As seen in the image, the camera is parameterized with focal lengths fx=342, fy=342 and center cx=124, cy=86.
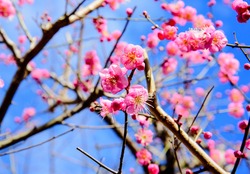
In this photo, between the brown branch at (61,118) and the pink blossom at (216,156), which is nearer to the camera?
the brown branch at (61,118)

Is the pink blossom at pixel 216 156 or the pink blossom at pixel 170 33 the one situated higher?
the pink blossom at pixel 170 33

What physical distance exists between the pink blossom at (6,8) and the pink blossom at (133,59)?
273 centimetres

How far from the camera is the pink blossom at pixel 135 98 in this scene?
1.91 metres

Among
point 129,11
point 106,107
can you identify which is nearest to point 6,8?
point 129,11

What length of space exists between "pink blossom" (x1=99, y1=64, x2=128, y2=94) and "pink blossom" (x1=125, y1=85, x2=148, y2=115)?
0.06 meters

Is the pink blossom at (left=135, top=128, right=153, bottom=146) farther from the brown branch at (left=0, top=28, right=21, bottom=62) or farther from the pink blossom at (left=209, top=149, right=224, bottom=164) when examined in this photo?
the pink blossom at (left=209, top=149, right=224, bottom=164)

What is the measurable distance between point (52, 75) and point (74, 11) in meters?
2.20

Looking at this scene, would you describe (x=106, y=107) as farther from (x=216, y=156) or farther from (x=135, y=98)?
(x=216, y=156)

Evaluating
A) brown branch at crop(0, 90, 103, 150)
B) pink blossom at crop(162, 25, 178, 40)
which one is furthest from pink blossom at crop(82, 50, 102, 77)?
pink blossom at crop(162, 25, 178, 40)

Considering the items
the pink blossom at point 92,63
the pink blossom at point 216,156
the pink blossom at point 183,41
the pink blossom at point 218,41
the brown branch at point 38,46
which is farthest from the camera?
the pink blossom at point 216,156

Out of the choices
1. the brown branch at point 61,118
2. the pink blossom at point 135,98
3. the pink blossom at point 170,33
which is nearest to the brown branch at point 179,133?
the pink blossom at point 135,98

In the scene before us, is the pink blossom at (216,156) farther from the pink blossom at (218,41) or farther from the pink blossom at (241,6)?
the pink blossom at (241,6)

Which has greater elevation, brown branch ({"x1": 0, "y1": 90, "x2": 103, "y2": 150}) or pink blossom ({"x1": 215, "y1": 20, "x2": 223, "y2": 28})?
pink blossom ({"x1": 215, "y1": 20, "x2": 223, "y2": 28})

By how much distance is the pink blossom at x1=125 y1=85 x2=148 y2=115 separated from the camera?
191cm
